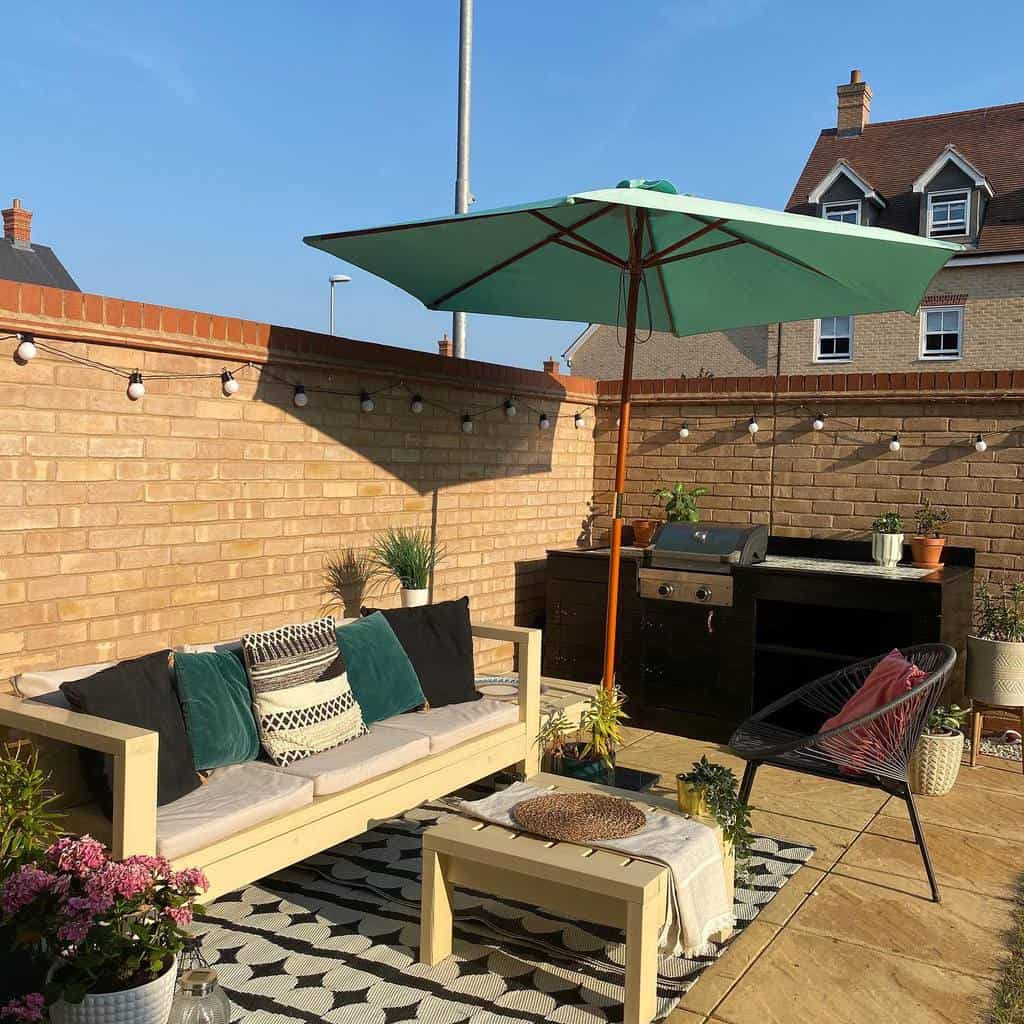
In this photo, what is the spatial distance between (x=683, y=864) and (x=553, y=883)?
1.31ft

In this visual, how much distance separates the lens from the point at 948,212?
20.2 m

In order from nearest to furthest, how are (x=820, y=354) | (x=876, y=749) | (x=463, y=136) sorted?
1. (x=876, y=749)
2. (x=463, y=136)
3. (x=820, y=354)

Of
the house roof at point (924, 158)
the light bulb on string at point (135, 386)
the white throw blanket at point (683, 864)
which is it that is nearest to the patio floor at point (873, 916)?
the white throw blanket at point (683, 864)

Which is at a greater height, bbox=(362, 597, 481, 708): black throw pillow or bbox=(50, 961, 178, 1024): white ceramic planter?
bbox=(362, 597, 481, 708): black throw pillow

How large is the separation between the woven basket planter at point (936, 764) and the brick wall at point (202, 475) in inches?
105

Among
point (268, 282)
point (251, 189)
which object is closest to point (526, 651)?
point (268, 282)

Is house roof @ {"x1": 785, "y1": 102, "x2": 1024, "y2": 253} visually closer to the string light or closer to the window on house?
the window on house

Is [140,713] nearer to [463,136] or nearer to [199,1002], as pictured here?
[199,1002]

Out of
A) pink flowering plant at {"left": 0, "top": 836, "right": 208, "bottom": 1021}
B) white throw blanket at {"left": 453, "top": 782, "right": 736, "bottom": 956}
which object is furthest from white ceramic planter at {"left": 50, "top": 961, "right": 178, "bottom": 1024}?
white throw blanket at {"left": 453, "top": 782, "right": 736, "bottom": 956}

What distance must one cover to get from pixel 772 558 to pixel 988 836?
7.73 feet

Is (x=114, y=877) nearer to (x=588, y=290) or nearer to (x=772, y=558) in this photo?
(x=588, y=290)

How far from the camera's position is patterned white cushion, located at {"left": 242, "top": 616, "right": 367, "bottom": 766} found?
376 cm

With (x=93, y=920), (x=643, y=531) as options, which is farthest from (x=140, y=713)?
(x=643, y=531)

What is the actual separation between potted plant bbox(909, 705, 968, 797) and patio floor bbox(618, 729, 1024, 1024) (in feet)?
0.24
